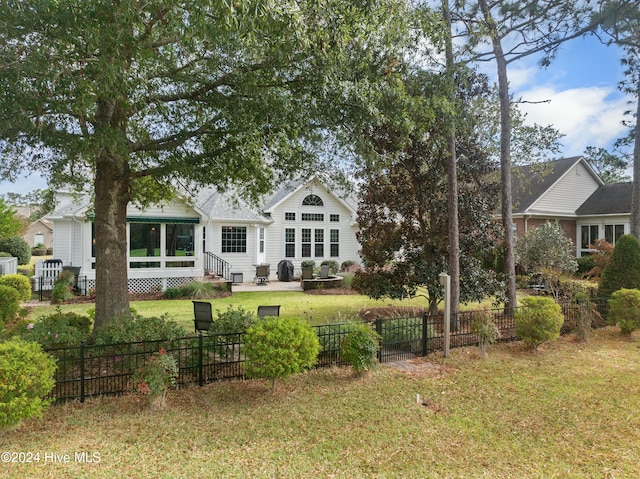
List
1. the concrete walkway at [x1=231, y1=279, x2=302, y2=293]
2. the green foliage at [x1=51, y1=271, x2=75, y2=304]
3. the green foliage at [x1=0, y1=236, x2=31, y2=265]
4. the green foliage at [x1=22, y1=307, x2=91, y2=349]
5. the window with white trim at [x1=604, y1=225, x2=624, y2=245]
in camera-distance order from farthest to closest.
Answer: the green foliage at [x1=0, y1=236, x2=31, y2=265]
the window with white trim at [x1=604, y1=225, x2=624, y2=245]
the concrete walkway at [x1=231, y1=279, x2=302, y2=293]
the green foliage at [x1=51, y1=271, x2=75, y2=304]
the green foliage at [x1=22, y1=307, x2=91, y2=349]

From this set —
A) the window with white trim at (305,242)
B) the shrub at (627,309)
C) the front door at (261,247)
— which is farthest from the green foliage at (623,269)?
the front door at (261,247)

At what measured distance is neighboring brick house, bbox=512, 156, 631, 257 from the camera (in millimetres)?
21906

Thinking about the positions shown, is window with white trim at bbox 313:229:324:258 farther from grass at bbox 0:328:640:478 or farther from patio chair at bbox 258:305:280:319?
grass at bbox 0:328:640:478

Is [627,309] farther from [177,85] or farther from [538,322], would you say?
[177,85]

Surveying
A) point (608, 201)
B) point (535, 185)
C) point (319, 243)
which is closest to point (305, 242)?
point (319, 243)

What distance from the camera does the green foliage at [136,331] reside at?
6.14 metres

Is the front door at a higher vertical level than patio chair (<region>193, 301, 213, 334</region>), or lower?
higher

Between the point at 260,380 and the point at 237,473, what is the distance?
2642mm

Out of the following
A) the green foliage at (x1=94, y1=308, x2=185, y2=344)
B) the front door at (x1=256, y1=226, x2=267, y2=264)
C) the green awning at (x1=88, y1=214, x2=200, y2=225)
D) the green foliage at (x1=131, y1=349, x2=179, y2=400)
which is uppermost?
the green awning at (x1=88, y1=214, x2=200, y2=225)

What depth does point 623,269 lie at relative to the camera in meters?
11.2

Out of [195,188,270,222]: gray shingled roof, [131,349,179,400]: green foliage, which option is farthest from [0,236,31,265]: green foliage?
[131,349,179,400]: green foliage

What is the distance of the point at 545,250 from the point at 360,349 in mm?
14187

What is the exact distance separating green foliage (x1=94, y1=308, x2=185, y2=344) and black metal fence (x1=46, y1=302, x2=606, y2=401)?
0.12m

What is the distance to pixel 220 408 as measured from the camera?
5168 millimetres
